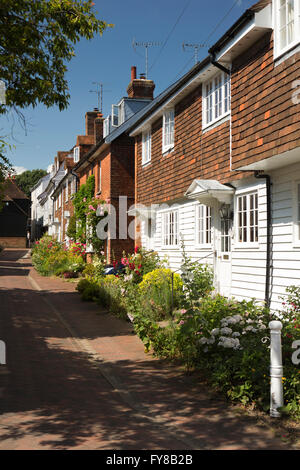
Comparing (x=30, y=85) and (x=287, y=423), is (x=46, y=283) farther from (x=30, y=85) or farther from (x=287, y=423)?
(x=287, y=423)

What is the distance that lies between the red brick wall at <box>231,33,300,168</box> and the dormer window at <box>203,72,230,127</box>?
982mm

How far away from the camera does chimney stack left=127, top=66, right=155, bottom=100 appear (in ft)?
80.8

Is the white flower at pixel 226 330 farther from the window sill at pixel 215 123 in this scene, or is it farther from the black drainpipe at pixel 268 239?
the window sill at pixel 215 123

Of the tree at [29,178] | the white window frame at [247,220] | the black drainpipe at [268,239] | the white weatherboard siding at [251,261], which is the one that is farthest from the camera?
the tree at [29,178]

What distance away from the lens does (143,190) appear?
19281mm

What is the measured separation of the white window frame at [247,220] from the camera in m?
10.8

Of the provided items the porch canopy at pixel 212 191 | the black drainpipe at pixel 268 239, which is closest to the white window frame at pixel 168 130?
the porch canopy at pixel 212 191

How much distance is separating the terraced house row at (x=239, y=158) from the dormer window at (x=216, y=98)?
27 mm

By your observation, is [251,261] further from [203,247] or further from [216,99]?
[216,99]

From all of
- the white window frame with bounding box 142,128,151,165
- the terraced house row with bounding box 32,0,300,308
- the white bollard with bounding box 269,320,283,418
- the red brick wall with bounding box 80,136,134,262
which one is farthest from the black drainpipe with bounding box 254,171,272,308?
the red brick wall with bounding box 80,136,134,262

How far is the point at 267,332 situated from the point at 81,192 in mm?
22079

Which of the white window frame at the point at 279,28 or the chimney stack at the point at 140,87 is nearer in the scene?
the white window frame at the point at 279,28

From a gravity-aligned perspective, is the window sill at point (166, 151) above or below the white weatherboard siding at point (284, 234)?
above

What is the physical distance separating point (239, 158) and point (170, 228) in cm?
643
